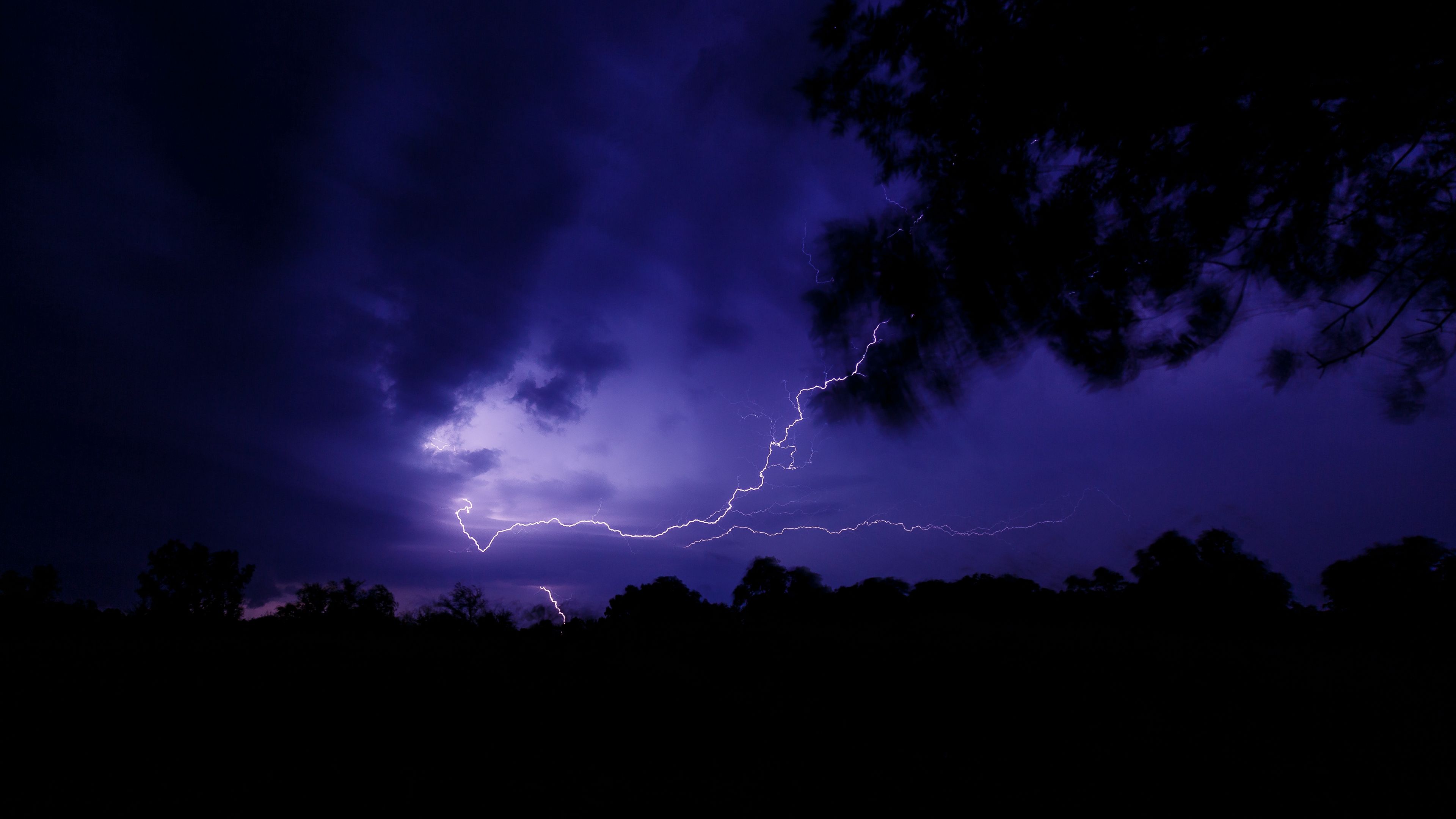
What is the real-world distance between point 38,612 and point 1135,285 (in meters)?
16.8

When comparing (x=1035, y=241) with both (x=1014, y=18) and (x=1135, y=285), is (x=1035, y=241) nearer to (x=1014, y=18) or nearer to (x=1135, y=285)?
(x=1135, y=285)

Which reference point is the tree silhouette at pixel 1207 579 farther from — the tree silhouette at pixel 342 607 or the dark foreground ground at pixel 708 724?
the tree silhouette at pixel 342 607

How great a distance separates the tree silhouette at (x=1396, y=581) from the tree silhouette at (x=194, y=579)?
1891 inches

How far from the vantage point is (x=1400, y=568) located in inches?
473

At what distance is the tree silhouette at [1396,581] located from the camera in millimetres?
10461

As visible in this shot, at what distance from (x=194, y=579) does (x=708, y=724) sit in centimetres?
A: 4552

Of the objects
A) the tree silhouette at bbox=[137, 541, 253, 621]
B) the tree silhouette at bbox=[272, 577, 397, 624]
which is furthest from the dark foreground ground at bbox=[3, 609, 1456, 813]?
the tree silhouette at bbox=[137, 541, 253, 621]

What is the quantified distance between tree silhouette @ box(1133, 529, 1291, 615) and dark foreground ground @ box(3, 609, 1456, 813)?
523cm

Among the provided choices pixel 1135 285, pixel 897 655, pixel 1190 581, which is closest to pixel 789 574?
pixel 1190 581

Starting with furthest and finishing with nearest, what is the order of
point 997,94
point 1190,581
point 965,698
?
point 1190,581
point 965,698
point 997,94

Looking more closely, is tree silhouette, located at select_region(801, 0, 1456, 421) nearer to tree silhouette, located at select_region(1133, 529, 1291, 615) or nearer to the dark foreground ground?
the dark foreground ground

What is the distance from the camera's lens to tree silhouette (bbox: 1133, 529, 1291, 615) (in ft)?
38.1

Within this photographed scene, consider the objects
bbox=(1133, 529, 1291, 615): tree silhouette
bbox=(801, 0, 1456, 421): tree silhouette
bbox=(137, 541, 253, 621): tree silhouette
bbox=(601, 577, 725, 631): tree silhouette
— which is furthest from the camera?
bbox=(137, 541, 253, 621): tree silhouette

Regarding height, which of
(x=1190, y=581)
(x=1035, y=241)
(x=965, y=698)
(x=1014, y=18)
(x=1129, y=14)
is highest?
(x=1014, y=18)
